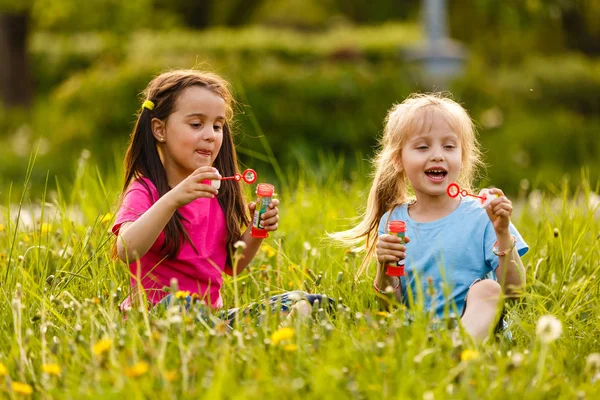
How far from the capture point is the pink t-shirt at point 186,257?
325 centimetres

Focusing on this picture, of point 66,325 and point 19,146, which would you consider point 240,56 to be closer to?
point 19,146

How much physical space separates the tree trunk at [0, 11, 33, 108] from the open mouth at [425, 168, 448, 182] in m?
11.6

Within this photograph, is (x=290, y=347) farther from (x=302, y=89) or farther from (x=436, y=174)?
(x=302, y=89)

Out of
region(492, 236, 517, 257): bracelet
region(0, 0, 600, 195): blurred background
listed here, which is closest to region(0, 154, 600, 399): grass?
region(492, 236, 517, 257): bracelet

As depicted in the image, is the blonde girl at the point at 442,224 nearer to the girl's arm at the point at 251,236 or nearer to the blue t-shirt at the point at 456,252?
the blue t-shirt at the point at 456,252

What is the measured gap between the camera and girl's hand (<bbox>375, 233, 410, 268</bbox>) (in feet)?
9.63

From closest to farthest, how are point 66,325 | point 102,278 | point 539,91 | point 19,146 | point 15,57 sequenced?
point 66,325 → point 102,278 → point 19,146 → point 539,91 → point 15,57

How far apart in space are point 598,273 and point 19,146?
9.32 m

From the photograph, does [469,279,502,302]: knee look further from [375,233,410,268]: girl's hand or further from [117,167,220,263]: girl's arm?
[117,167,220,263]: girl's arm

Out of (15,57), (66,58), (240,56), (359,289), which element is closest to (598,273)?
(359,289)

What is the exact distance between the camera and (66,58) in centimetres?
1539

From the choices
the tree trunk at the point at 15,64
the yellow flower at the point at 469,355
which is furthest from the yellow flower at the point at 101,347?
the tree trunk at the point at 15,64

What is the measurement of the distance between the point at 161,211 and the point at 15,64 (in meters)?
11.9

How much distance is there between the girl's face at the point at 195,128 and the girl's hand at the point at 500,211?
3.30 ft
